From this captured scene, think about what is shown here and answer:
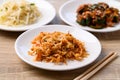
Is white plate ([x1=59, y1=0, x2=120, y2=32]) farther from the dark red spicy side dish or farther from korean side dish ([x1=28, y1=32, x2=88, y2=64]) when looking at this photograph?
korean side dish ([x1=28, y1=32, x2=88, y2=64])

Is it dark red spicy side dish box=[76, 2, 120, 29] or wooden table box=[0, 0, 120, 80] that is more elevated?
dark red spicy side dish box=[76, 2, 120, 29]

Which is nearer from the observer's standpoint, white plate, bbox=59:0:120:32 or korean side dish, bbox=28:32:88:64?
korean side dish, bbox=28:32:88:64

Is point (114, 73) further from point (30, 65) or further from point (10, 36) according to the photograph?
point (10, 36)

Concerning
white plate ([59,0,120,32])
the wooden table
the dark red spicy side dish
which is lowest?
the wooden table

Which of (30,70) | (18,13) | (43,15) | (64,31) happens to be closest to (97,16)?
(64,31)

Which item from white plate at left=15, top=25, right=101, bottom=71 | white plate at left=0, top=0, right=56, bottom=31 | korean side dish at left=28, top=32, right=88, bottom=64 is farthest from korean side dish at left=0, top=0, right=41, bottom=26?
korean side dish at left=28, top=32, right=88, bottom=64

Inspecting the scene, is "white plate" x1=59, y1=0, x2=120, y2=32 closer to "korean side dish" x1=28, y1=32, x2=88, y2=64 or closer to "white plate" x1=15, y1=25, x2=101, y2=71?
"white plate" x1=15, y1=25, x2=101, y2=71

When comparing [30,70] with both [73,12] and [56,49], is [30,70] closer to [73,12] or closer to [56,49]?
[56,49]

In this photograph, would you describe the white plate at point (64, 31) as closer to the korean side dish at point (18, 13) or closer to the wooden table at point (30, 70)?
the wooden table at point (30, 70)

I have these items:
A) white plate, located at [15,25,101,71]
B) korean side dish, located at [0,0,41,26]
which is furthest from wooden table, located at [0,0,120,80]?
→ korean side dish, located at [0,0,41,26]
